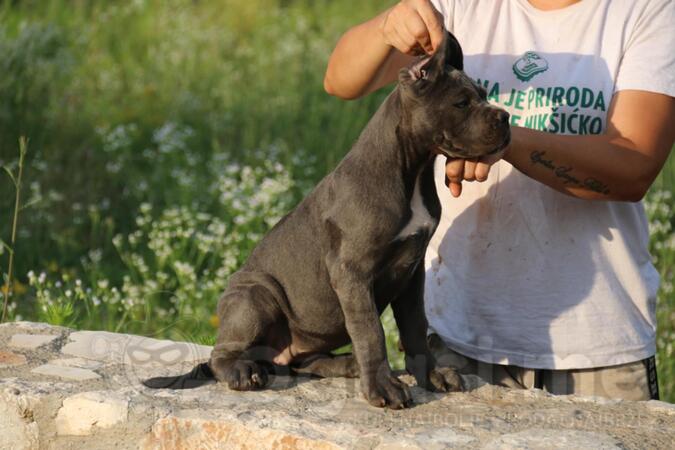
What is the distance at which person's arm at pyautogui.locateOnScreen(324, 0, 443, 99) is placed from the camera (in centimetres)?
311

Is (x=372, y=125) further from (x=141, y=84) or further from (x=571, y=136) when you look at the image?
(x=141, y=84)

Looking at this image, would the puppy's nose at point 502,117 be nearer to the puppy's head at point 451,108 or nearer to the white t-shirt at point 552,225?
the puppy's head at point 451,108

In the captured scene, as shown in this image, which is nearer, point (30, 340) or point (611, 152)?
point (611, 152)

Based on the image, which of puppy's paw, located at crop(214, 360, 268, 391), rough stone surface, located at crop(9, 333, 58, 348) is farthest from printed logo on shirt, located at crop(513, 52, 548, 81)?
rough stone surface, located at crop(9, 333, 58, 348)

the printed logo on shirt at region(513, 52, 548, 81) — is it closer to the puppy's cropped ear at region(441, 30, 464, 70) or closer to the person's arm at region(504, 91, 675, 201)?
the person's arm at region(504, 91, 675, 201)

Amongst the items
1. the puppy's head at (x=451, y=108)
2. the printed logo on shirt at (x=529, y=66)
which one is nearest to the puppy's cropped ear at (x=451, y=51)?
the puppy's head at (x=451, y=108)

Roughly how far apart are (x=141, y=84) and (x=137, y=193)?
1.88 metres

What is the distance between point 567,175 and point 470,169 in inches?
17.7

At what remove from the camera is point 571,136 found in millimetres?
3379

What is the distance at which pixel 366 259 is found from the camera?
120 inches

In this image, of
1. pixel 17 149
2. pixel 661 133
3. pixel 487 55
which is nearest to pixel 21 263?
pixel 17 149

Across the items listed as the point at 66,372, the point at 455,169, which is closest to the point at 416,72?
the point at 455,169

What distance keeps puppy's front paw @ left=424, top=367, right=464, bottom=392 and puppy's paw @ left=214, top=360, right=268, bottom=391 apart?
53 centimetres

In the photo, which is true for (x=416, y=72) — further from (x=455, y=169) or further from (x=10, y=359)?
(x=10, y=359)
